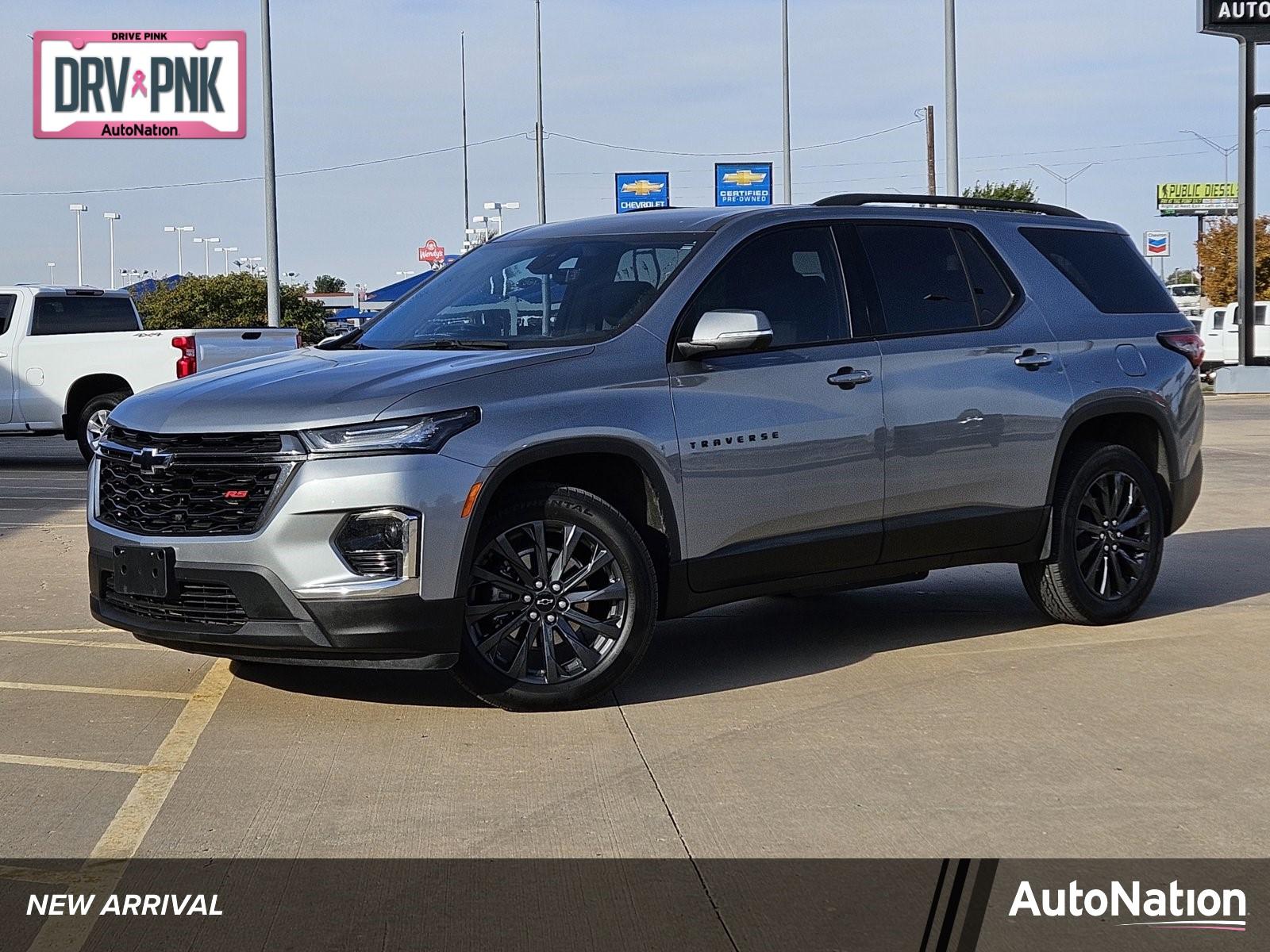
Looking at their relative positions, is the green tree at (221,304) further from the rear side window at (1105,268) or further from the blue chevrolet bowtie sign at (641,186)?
the rear side window at (1105,268)

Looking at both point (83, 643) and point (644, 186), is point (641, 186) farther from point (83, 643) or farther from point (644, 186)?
point (83, 643)

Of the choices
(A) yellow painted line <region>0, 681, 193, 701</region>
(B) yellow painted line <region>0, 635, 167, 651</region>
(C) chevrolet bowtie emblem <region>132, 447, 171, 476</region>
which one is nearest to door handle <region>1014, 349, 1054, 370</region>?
(C) chevrolet bowtie emblem <region>132, 447, 171, 476</region>

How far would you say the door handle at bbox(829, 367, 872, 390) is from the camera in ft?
22.6

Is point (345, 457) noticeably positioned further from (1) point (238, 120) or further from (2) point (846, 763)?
(1) point (238, 120)

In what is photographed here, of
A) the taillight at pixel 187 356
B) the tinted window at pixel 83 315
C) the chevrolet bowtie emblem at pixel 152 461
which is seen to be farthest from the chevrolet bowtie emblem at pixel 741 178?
the chevrolet bowtie emblem at pixel 152 461

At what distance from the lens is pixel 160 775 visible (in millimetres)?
5469

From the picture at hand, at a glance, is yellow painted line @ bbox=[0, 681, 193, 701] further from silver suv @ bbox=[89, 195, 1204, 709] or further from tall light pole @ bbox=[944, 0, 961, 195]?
tall light pole @ bbox=[944, 0, 961, 195]

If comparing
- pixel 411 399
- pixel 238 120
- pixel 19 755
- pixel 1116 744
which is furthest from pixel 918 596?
pixel 238 120

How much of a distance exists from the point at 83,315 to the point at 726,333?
1442 cm

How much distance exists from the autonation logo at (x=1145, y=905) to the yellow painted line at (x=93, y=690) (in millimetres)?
3648

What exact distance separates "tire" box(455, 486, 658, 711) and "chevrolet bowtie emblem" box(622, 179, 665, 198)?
200ft

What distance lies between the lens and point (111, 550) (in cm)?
627

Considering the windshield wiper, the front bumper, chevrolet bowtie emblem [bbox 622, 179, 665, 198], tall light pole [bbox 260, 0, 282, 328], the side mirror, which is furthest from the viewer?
chevrolet bowtie emblem [bbox 622, 179, 665, 198]

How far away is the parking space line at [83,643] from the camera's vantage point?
7.72 meters
